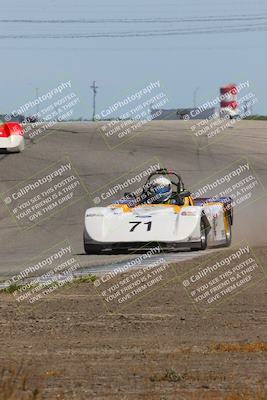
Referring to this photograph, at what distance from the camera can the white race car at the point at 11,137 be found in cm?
4059

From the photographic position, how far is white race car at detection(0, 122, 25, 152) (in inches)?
1598

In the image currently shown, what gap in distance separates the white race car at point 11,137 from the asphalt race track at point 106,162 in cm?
35

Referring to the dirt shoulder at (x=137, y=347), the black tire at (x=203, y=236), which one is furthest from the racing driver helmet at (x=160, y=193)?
the dirt shoulder at (x=137, y=347)

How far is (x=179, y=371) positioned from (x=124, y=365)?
0.53 m

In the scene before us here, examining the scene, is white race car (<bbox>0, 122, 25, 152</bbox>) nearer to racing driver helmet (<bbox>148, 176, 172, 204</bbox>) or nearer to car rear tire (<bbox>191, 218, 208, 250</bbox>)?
racing driver helmet (<bbox>148, 176, 172, 204</bbox>)

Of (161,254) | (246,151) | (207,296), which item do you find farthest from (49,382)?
(246,151)

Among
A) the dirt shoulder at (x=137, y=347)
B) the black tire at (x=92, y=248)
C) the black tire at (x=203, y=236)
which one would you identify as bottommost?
the black tire at (x=92, y=248)

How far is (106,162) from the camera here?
39594 mm

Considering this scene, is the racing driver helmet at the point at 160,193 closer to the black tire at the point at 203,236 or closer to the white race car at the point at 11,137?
the black tire at the point at 203,236

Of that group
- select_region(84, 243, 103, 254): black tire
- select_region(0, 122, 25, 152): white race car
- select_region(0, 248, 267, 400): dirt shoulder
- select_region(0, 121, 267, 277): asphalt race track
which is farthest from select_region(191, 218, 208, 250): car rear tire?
select_region(0, 122, 25, 152): white race car

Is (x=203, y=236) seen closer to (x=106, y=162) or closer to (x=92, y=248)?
(x=92, y=248)

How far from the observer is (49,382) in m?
8.38

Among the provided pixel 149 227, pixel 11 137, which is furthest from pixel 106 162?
pixel 149 227

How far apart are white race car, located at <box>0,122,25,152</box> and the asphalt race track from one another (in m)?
0.35
